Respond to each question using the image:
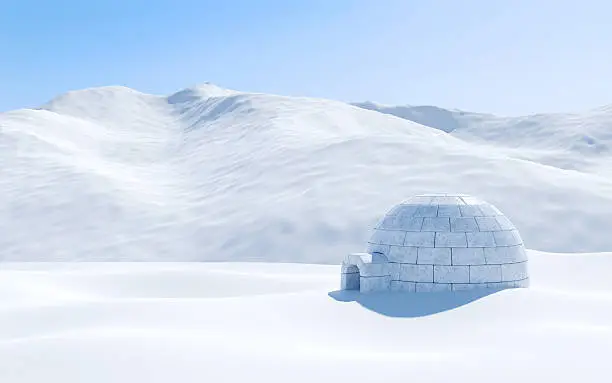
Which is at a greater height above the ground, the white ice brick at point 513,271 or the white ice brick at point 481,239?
the white ice brick at point 481,239

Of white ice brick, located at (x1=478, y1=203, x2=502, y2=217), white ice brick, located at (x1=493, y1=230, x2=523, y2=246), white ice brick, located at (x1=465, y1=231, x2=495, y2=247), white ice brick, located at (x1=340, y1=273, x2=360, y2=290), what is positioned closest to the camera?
white ice brick, located at (x1=465, y1=231, x2=495, y2=247)

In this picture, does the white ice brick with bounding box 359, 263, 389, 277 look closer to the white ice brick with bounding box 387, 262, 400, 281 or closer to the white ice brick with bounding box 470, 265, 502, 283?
the white ice brick with bounding box 387, 262, 400, 281

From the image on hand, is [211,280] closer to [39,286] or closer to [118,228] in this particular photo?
[39,286]

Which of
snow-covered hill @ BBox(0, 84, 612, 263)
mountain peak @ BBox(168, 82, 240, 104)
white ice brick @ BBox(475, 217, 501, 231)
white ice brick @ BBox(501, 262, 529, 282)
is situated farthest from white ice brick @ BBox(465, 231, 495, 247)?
mountain peak @ BBox(168, 82, 240, 104)

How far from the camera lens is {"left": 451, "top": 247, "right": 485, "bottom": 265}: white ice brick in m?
20.2

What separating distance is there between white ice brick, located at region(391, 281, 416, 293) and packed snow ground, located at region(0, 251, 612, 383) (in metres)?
0.60

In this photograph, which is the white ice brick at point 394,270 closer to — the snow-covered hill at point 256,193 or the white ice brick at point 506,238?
the white ice brick at point 506,238

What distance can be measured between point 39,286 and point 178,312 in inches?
349

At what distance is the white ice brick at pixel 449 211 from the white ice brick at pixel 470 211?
14cm

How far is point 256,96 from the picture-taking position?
93.1 m

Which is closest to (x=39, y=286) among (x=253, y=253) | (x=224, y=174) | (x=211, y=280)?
(x=211, y=280)

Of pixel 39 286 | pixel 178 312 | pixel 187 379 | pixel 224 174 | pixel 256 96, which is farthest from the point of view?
pixel 256 96

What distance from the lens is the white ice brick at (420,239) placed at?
2038cm

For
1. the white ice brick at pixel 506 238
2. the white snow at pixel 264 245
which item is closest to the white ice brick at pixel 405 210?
the white ice brick at pixel 506 238
